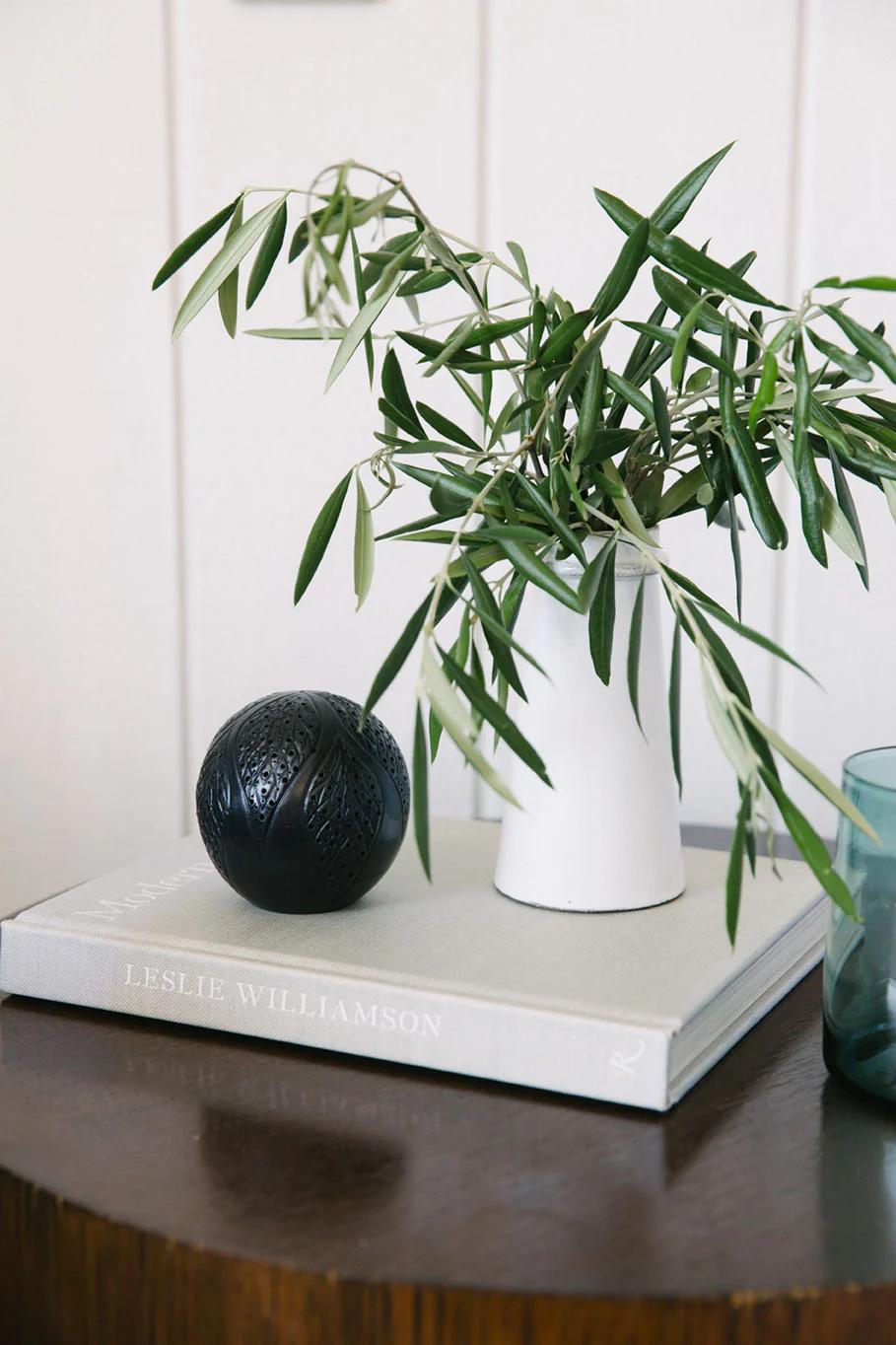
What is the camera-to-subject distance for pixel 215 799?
2.34 ft

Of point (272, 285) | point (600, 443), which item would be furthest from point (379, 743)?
point (272, 285)

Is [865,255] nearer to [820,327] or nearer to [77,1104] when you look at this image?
[820,327]

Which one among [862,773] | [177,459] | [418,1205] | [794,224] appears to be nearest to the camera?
[418,1205]

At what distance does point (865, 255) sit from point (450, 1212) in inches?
34.3

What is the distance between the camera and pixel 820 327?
1115 millimetres

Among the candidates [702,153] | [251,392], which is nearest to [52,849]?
[251,392]

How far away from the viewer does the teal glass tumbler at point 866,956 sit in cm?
60

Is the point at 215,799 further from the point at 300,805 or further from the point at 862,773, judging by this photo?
the point at 862,773

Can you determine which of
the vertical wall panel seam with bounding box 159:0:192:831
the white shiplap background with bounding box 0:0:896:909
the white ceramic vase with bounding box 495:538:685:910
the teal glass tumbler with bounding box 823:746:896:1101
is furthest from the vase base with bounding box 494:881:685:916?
the vertical wall panel seam with bounding box 159:0:192:831

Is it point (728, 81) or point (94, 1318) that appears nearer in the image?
point (94, 1318)

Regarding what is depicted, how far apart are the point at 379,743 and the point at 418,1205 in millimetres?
261

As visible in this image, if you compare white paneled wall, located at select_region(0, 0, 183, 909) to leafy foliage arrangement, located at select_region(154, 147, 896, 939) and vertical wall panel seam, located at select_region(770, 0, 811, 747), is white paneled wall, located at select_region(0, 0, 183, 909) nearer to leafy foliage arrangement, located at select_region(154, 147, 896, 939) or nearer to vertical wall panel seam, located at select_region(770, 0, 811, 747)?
vertical wall panel seam, located at select_region(770, 0, 811, 747)

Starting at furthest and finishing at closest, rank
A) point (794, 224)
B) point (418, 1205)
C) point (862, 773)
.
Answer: point (794, 224)
point (862, 773)
point (418, 1205)

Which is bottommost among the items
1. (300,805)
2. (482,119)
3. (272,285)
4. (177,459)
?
(300,805)
